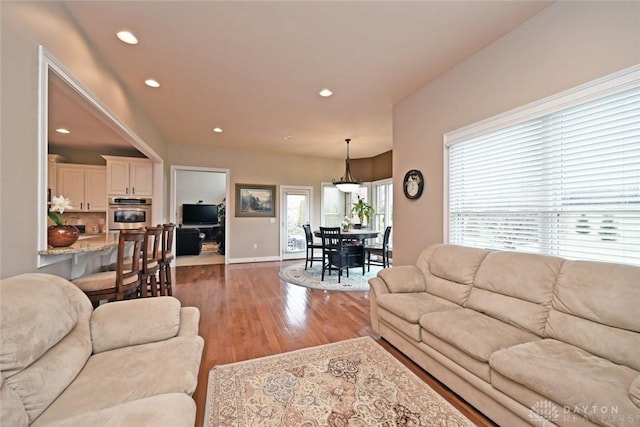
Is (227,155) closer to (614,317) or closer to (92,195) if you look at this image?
(92,195)

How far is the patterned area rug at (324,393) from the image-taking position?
160cm

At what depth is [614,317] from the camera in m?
1.48

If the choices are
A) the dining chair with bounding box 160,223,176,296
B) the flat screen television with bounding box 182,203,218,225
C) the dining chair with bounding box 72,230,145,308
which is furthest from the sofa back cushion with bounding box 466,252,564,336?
the flat screen television with bounding box 182,203,218,225

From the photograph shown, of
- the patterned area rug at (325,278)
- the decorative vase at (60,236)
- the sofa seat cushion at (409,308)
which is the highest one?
the decorative vase at (60,236)

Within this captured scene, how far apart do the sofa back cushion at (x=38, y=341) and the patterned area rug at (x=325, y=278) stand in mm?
3377

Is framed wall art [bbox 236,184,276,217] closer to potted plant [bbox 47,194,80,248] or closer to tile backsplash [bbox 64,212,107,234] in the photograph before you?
tile backsplash [bbox 64,212,107,234]

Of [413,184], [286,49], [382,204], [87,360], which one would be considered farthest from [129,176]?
[382,204]

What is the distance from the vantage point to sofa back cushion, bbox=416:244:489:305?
7.78ft

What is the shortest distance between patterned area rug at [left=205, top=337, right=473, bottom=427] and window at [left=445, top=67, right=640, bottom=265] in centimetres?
158

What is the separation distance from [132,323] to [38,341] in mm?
512

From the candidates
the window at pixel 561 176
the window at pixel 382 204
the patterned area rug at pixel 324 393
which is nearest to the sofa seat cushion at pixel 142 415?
the patterned area rug at pixel 324 393

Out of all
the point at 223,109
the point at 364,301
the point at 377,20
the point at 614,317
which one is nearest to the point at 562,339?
the point at 614,317

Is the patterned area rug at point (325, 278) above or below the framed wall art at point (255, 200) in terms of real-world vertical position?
below

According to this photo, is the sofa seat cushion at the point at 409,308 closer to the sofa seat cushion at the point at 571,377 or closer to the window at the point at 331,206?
the sofa seat cushion at the point at 571,377
